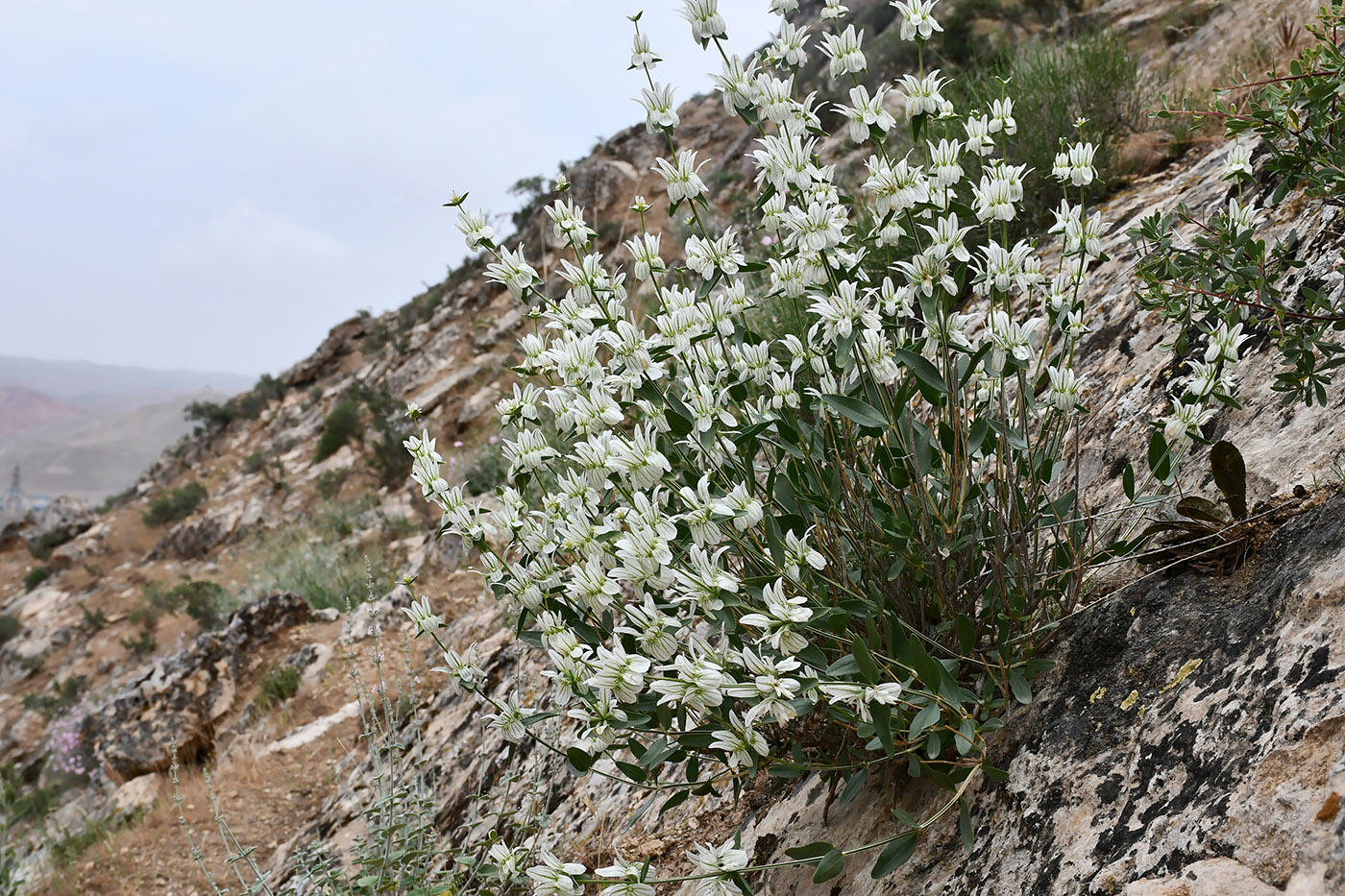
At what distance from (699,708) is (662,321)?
0.79 m

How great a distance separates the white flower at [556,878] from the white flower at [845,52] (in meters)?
1.67

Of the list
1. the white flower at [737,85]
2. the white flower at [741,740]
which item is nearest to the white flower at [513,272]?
the white flower at [737,85]

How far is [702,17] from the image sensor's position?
1.65 meters

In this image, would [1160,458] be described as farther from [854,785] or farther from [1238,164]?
[854,785]

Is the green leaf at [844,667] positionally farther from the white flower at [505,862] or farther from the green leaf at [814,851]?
the white flower at [505,862]

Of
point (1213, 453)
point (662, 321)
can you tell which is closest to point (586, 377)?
point (662, 321)

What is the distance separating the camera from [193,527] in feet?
61.6

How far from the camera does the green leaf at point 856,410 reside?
58.8 inches

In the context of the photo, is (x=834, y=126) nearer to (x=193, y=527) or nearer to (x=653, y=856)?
(x=653, y=856)

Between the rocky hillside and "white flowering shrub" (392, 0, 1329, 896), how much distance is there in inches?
6.2

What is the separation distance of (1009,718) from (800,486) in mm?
695

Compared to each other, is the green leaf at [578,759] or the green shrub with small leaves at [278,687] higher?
the green leaf at [578,759]

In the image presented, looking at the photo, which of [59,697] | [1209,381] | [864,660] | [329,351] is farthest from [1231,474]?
[329,351]

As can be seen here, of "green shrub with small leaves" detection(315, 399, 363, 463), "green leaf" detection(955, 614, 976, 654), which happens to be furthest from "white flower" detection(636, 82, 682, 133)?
"green shrub with small leaves" detection(315, 399, 363, 463)
